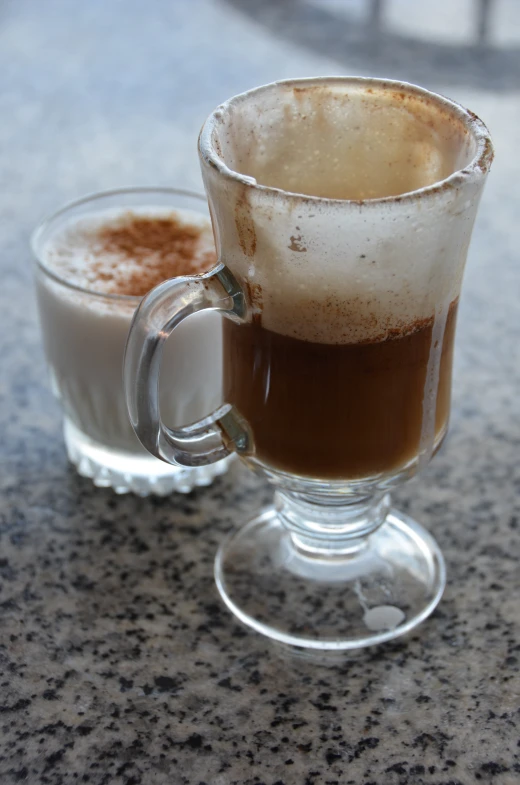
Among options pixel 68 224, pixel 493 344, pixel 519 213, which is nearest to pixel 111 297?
pixel 68 224

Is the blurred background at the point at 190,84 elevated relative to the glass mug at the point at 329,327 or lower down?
lower down

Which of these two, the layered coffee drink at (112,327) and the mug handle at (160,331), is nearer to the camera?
the mug handle at (160,331)

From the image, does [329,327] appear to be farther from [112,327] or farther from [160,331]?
[112,327]

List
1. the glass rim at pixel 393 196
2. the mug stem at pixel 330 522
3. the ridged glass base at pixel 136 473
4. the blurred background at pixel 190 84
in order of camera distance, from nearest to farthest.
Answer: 1. the glass rim at pixel 393 196
2. the mug stem at pixel 330 522
3. the ridged glass base at pixel 136 473
4. the blurred background at pixel 190 84

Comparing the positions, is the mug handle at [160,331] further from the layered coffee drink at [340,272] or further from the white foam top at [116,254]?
the white foam top at [116,254]

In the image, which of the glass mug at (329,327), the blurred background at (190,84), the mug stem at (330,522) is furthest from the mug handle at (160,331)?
the blurred background at (190,84)

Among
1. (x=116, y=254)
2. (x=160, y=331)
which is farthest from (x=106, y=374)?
(x=160, y=331)

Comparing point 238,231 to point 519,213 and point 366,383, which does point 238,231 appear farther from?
point 519,213
